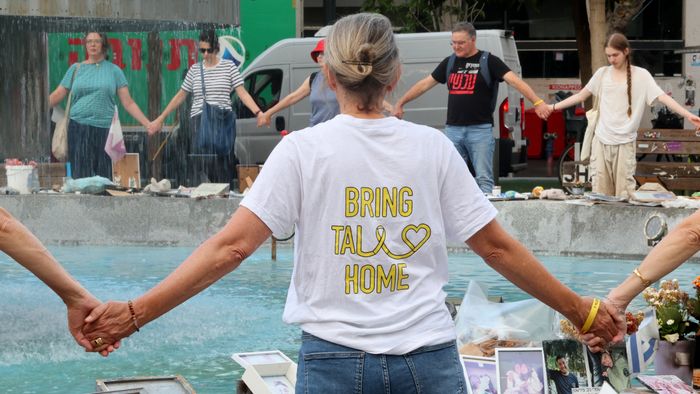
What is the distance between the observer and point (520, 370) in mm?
5094

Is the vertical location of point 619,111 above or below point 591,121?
above

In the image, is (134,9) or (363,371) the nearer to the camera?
(363,371)

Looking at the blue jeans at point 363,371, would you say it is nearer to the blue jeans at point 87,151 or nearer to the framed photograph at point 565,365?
the framed photograph at point 565,365

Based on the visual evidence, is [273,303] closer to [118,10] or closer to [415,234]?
[118,10]

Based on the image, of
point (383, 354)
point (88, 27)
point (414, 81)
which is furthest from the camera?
point (414, 81)

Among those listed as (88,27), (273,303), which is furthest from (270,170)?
(88,27)

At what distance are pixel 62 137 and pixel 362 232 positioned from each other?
11.5 m

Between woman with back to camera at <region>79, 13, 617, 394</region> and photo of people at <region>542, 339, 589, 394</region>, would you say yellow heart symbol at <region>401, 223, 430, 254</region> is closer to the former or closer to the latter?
woman with back to camera at <region>79, 13, 617, 394</region>

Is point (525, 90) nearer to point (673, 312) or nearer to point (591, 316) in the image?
point (673, 312)

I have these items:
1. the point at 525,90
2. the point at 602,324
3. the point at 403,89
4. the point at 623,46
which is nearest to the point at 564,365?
the point at 602,324

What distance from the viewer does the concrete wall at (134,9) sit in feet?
30.7

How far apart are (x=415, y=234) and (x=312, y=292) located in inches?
11.5

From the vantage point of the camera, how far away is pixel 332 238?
10.5 ft

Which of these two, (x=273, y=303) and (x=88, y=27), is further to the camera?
(x=88, y=27)
